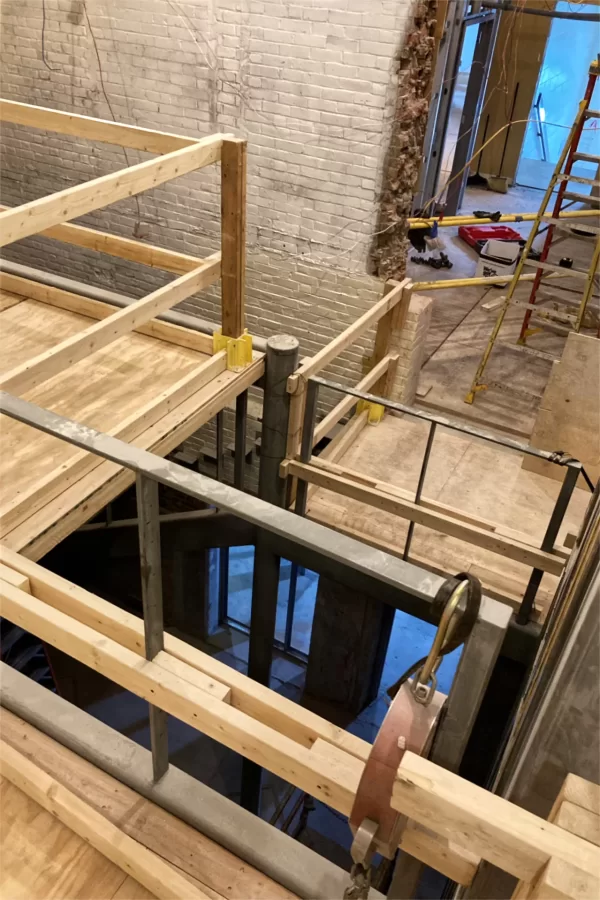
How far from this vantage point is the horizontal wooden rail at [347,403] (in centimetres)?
453

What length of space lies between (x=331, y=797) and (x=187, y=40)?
17.1ft

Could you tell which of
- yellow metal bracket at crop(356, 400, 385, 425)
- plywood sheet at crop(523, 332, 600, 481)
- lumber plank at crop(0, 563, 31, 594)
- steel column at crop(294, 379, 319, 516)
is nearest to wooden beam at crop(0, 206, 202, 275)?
steel column at crop(294, 379, 319, 516)

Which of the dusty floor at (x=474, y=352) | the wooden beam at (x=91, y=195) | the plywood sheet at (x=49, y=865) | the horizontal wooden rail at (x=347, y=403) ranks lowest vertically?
the dusty floor at (x=474, y=352)

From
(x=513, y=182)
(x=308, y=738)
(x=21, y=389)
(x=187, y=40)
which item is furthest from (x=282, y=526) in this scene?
(x=513, y=182)

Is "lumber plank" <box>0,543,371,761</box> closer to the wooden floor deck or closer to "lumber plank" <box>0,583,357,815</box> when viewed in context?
"lumber plank" <box>0,583,357,815</box>

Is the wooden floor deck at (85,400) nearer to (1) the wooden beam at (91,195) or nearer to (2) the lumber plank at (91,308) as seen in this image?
(2) the lumber plank at (91,308)

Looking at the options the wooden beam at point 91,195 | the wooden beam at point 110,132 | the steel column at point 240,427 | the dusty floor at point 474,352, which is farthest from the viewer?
the dusty floor at point 474,352

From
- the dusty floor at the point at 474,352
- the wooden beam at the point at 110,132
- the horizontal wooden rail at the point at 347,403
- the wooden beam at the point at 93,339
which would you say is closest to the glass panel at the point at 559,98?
the dusty floor at the point at 474,352

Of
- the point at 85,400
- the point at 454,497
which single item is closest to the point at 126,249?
the point at 85,400

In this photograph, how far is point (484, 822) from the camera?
1173 mm

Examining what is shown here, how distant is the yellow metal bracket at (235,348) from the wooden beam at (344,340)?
30 centimetres

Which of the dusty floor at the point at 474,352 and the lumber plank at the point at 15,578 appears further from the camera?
the dusty floor at the point at 474,352

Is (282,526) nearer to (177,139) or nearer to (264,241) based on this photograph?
(177,139)

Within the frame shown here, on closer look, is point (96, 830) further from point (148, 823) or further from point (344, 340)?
point (344, 340)
